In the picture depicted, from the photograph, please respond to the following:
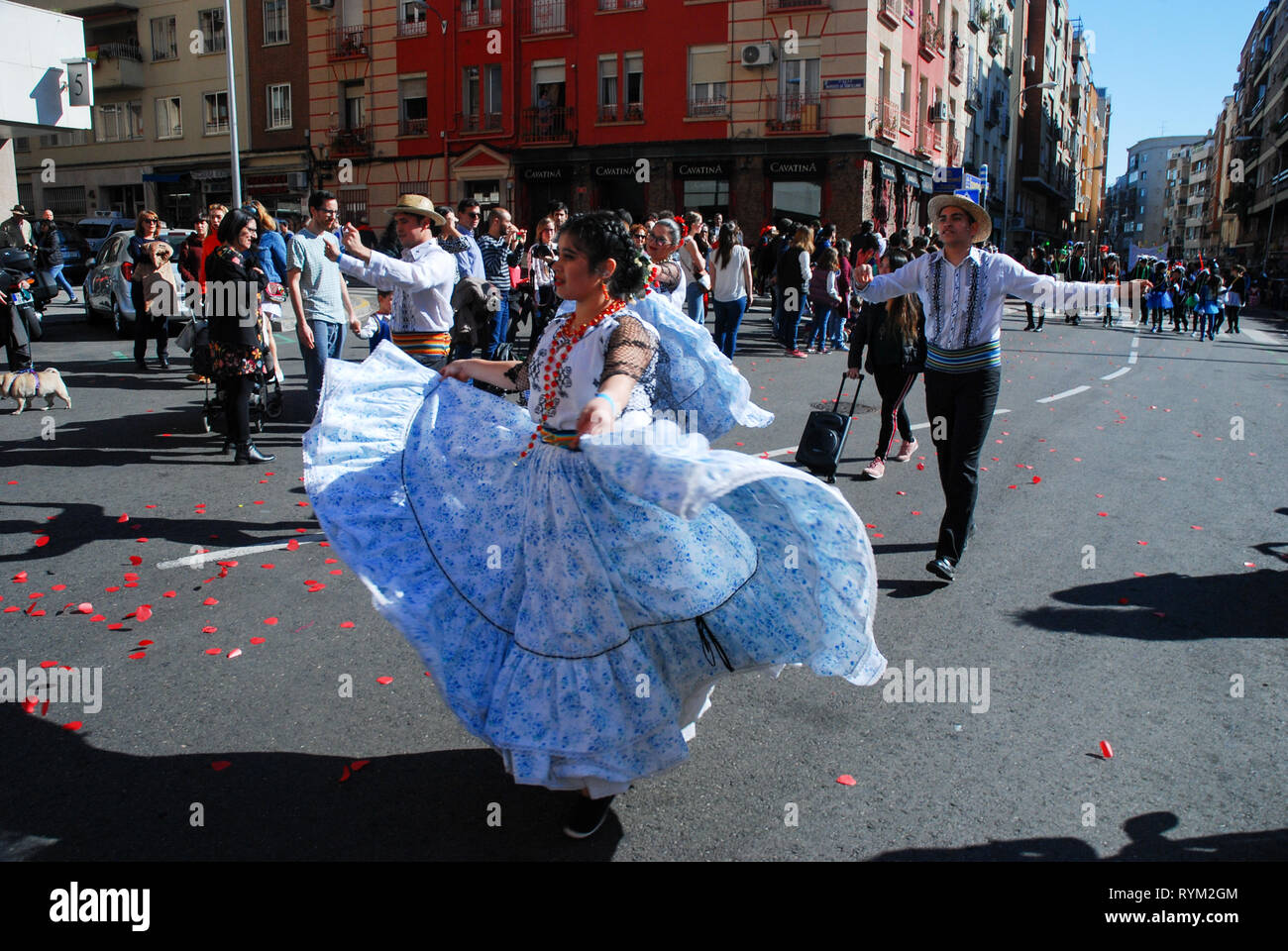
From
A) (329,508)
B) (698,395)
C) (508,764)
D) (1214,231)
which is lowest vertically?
(508,764)

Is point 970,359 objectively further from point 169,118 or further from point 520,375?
point 169,118

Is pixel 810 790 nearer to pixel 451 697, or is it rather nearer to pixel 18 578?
pixel 451 697

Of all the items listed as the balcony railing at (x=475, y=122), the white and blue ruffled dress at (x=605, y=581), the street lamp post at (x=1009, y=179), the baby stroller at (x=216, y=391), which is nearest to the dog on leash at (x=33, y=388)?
the baby stroller at (x=216, y=391)

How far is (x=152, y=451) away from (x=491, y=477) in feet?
19.8

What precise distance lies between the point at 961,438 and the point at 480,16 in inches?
1283

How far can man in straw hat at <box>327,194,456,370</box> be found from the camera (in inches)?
248

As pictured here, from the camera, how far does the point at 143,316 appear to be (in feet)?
40.0

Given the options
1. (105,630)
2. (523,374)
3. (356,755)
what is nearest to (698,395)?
(523,374)

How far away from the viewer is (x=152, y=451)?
27.0 feet

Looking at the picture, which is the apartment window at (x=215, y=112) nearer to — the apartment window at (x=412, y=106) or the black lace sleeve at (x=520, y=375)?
the apartment window at (x=412, y=106)

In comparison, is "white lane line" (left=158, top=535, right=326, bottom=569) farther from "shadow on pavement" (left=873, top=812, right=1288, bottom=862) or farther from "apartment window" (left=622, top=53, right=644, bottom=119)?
"apartment window" (left=622, top=53, right=644, bottom=119)

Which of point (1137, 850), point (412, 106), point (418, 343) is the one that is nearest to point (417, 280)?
point (418, 343)

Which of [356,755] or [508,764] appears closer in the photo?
[508,764]
